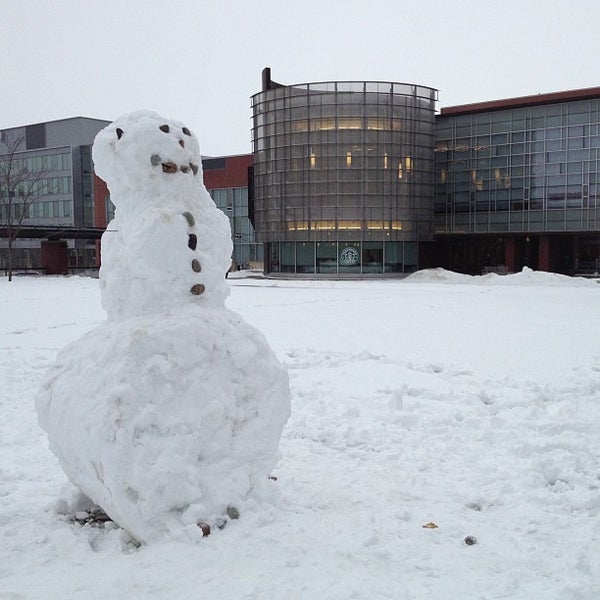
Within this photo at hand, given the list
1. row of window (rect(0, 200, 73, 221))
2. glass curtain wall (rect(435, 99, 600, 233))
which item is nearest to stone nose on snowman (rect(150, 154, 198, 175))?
glass curtain wall (rect(435, 99, 600, 233))

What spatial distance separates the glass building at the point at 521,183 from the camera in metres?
47.1

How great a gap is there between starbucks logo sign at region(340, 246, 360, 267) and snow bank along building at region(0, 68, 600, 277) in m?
0.08

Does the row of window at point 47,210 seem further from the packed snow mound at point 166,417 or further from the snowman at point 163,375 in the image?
the packed snow mound at point 166,417

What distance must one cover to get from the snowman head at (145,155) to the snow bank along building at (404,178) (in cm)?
4546

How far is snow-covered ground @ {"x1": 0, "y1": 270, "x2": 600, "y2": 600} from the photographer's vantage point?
13.2ft

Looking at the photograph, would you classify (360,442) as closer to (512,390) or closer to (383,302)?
(512,390)

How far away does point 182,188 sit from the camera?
5.29 metres

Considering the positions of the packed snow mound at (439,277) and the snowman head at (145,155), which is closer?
the snowman head at (145,155)

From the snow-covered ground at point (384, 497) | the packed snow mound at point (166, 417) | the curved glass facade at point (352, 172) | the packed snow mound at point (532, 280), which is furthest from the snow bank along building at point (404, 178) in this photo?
the packed snow mound at point (166, 417)

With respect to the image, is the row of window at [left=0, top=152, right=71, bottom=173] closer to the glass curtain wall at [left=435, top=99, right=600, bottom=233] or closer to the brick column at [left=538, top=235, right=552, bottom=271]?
the glass curtain wall at [left=435, top=99, right=600, bottom=233]

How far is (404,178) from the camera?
51438 millimetres

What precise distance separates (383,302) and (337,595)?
856 inches

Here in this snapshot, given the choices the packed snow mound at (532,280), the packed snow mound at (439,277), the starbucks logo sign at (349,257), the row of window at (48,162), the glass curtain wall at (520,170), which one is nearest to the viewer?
the packed snow mound at (532,280)

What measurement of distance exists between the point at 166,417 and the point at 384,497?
2.12 m
